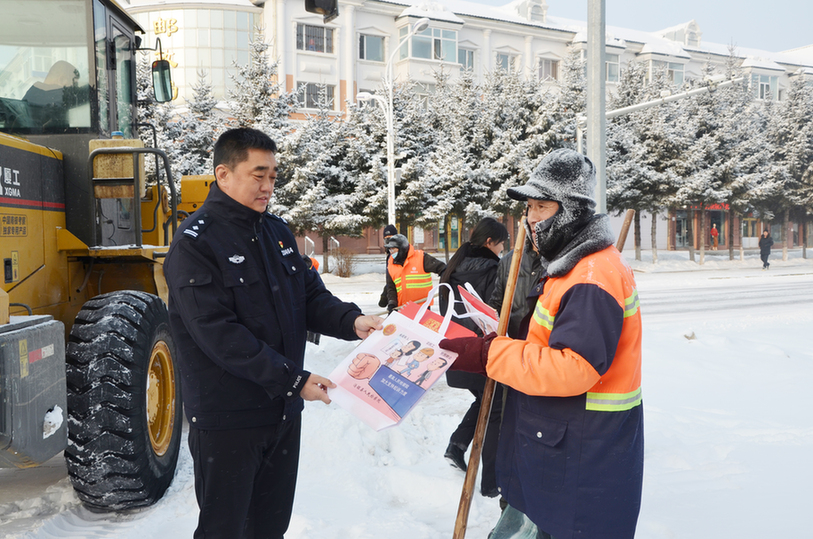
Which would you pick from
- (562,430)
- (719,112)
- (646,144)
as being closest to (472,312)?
(562,430)

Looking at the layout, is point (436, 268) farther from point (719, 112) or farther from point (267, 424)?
point (719, 112)

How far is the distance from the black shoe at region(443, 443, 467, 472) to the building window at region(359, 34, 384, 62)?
125 feet

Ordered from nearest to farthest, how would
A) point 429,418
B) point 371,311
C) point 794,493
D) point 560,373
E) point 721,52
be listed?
point 560,373 < point 794,493 < point 429,418 < point 371,311 < point 721,52

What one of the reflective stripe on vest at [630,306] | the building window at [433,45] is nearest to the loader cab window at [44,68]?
the reflective stripe on vest at [630,306]

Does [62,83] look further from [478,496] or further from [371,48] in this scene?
[371,48]

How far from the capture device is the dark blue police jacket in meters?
2.33

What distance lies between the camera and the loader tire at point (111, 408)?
3553 millimetres

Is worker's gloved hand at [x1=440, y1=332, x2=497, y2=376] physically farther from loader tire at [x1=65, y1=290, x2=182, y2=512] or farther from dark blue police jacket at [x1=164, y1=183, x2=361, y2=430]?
loader tire at [x1=65, y1=290, x2=182, y2=512]

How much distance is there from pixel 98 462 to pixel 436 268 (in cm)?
432

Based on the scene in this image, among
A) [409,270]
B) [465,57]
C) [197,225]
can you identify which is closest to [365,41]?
[465,57]

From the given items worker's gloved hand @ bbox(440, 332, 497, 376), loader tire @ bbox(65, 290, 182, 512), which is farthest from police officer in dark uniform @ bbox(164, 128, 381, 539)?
loader tire @ bbox(65, 290, 182, 512)

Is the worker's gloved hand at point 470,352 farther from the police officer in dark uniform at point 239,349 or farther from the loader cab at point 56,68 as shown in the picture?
the loader cab at point 56,68

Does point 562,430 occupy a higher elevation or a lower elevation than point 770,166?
lower

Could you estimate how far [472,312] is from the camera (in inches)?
104
